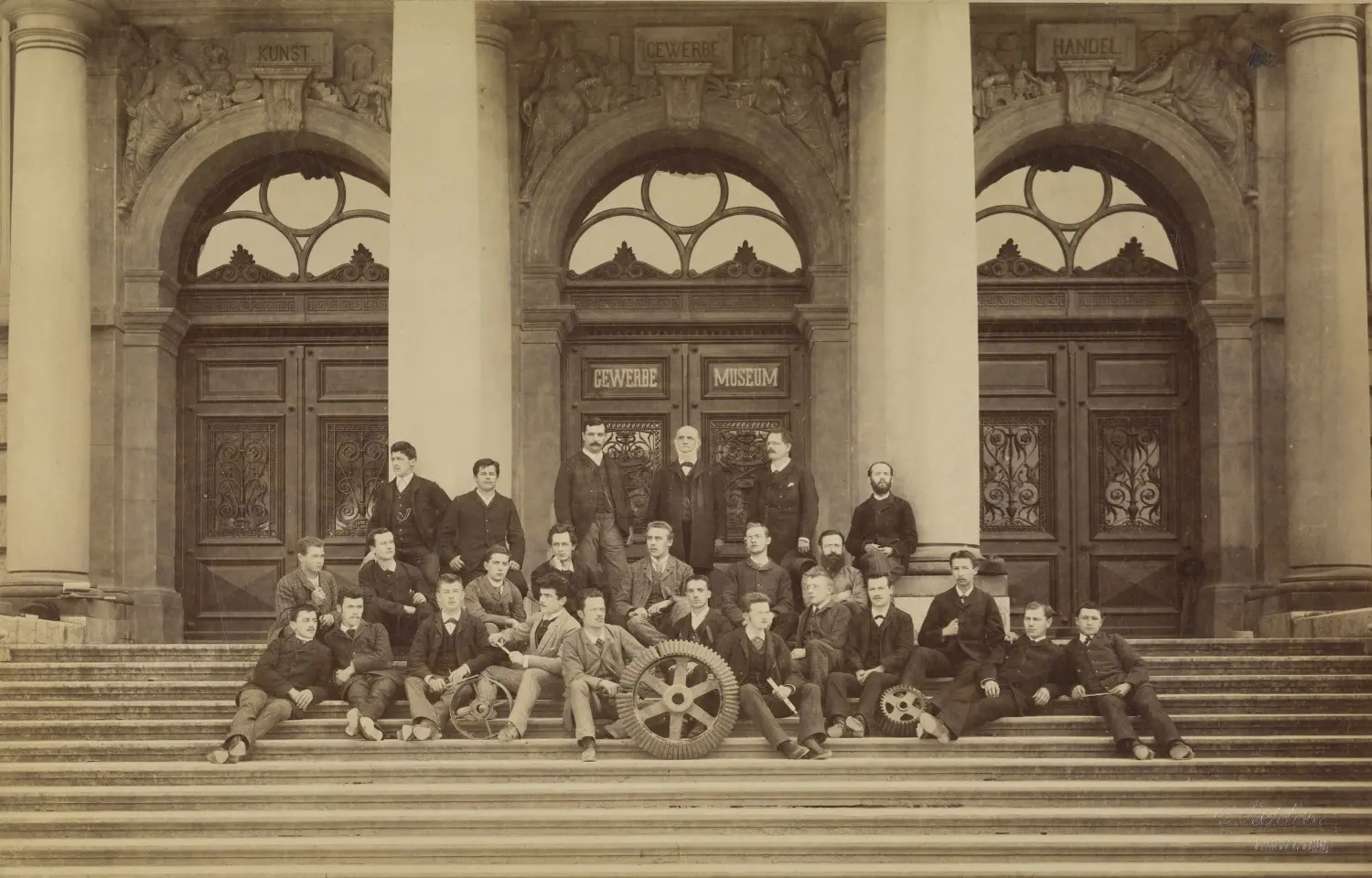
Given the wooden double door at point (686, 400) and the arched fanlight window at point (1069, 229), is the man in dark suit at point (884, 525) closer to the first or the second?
A: the wooden double door at point (686, 400)

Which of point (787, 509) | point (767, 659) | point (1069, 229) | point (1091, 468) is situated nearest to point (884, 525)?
point (787, 509)

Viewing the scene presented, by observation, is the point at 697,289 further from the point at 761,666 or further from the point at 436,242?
the point at 761,666

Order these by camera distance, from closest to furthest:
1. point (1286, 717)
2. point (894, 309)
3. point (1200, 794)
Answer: point (1200, 794) → point (1286, 717) → point (894, 309)

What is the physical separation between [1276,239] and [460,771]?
11889 millimetres

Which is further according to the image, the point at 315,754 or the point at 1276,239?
the point at 1276,239

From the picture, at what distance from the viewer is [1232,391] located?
21.6 metres

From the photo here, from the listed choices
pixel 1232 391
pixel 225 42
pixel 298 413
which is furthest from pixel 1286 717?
pixel 225 42

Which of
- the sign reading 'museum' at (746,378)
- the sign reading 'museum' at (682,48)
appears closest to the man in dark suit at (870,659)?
the sign reading 'museum' at (746,378)

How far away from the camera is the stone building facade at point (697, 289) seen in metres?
20.5

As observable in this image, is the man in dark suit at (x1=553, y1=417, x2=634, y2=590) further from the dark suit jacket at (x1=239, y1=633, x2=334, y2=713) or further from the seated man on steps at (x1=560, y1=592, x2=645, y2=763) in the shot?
the dark suit jacket at (x1=239, y1=633, x2=334, y2=713)

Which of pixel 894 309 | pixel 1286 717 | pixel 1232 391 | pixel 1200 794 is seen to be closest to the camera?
pixel 1200 794

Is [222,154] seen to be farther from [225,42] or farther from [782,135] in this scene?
[782,135]

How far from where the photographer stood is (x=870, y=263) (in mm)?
20953

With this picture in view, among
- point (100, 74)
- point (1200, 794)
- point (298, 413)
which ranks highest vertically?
point (100, 74)
